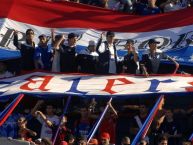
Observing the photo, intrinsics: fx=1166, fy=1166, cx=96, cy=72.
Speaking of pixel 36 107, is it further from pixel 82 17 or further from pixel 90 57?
pixel 82 17

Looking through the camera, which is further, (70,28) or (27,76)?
(70,28)

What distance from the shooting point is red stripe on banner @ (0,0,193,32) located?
85.0 ft

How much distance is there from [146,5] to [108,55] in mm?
3464

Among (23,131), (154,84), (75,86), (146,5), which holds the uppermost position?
(146,5)

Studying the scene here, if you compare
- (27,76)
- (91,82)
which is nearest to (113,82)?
(91,82)

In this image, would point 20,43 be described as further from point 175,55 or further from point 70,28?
point 175,55

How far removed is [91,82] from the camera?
23.9 m

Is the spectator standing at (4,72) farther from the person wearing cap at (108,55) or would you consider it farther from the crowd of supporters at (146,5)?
the crowd of supporters at (146,5)

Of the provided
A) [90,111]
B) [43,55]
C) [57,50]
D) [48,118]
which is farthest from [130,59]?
[48,118]

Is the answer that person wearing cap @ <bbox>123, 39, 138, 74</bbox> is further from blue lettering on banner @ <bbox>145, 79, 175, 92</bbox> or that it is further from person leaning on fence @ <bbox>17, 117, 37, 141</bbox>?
person leaning on fence @ <bbox>17, 117, 37, 141</bbox>

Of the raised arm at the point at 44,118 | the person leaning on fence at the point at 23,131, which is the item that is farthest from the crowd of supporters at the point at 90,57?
the person leaning on fence at the point at 23,131

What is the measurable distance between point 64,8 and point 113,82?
3548 mm

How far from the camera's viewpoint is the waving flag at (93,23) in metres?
25.5

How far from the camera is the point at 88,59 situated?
955 inches
